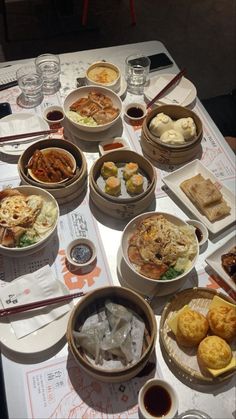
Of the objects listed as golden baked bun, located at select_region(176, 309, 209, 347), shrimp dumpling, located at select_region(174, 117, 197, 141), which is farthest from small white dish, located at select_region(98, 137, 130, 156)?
golden baked bun, located at select_region(176, 309, 209, 347)

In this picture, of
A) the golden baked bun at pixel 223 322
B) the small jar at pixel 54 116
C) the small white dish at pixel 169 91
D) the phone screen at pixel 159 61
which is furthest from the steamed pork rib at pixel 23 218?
the phone screen at pixel 159 61

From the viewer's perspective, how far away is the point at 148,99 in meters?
2.99

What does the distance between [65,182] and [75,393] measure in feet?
3.63

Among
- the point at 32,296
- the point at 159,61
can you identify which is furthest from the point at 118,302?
the point at 159,61

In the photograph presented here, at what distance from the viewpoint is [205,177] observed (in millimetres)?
2592

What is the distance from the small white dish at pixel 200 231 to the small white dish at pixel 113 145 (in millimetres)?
655

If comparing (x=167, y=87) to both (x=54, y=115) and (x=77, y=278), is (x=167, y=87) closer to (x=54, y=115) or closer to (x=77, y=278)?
(x=54, y=115)

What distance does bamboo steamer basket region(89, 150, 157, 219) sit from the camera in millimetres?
2312

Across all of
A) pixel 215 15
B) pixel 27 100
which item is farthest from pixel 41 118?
pixel 215 15

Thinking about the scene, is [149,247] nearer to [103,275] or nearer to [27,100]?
[103,275]

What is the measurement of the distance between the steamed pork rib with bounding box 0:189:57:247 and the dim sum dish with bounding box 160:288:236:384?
0.77 metres

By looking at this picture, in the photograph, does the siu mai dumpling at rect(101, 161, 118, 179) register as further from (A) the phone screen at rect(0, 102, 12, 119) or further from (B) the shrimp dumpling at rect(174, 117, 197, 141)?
(A) the phone screen at rect(0, 102, 12, 119)

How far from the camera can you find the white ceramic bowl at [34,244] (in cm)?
210

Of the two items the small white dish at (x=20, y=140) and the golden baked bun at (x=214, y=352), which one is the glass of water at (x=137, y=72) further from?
the golden baked bun at (x=214, y=352)
